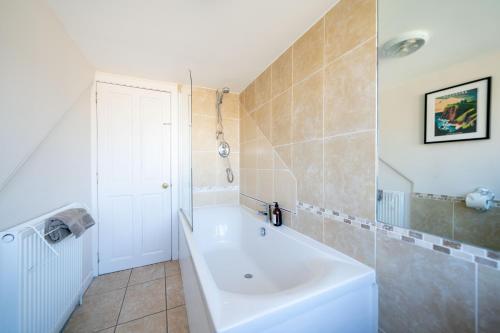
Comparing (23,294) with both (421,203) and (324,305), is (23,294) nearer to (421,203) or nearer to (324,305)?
(324,305)

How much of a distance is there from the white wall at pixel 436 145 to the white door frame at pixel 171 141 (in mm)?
2189

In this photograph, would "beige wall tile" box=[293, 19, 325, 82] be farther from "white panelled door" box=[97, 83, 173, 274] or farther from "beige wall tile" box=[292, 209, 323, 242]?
"white panelled door" box=[97, 83, 173, 274]

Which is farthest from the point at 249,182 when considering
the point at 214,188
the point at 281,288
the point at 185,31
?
the point at 185,31

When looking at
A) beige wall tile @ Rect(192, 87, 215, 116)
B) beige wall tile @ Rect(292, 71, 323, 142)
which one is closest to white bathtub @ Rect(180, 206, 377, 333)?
beige wall tile @ Rect(292, 71, 323, 142)

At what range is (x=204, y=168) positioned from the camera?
254 centimetres

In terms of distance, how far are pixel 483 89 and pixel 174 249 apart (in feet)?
9.43

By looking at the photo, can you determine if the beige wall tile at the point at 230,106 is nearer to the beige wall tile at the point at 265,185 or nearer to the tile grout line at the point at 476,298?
the beige wall tile at the point at 265,185

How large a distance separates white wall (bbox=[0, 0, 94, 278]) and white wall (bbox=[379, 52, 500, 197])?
A: 1938 millimetres

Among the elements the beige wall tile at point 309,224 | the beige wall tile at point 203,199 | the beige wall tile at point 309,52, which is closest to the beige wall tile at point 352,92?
the beige wall tile at point 309,52

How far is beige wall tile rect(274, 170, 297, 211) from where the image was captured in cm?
163

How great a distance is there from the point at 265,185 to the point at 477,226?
5.03ft

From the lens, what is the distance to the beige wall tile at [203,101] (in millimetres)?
2477

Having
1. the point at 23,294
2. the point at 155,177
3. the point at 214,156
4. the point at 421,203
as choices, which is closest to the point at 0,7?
the point at 23,294

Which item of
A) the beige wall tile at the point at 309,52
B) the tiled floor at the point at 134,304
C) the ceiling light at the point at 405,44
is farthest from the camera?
the tiled floor at the point at 134,304
